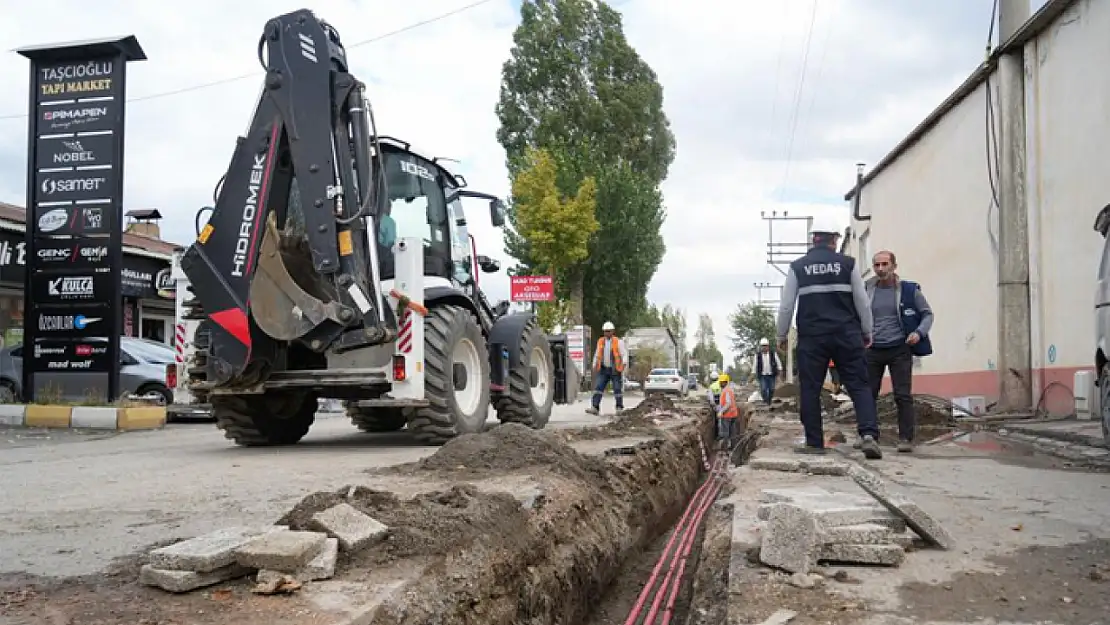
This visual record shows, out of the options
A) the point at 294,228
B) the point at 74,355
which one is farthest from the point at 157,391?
the point at 294,228

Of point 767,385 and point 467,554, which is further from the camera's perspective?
point 767,385

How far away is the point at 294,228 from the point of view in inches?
291

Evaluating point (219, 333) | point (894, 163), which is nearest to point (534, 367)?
point (219, 333)

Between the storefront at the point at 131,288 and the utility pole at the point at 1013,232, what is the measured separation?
1365 centimetres

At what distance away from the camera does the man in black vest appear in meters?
6.04

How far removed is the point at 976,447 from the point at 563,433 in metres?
3.82

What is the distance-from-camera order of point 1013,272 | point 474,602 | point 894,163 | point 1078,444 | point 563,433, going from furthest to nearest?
point 894,163, point 1013,272, point 563,433, point 1078,444, point 474,602

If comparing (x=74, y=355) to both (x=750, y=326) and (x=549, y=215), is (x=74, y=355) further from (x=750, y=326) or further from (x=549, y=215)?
(x=750, y=326)

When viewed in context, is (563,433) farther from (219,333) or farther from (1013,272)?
(1013,272)

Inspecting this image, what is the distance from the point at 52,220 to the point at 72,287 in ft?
3.64

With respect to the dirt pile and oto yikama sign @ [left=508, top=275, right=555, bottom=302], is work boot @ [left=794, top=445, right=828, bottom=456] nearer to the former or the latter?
the dirt pile

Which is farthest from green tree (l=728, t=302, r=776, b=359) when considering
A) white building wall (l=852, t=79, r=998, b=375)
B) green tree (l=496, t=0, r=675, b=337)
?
white building wall (l=852, t=79, r=998, b=375)

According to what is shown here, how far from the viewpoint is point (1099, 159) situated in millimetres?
9383

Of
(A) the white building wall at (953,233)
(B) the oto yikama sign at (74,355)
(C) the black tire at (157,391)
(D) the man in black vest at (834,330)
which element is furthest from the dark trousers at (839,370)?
(C) the black tire at (157,391)
